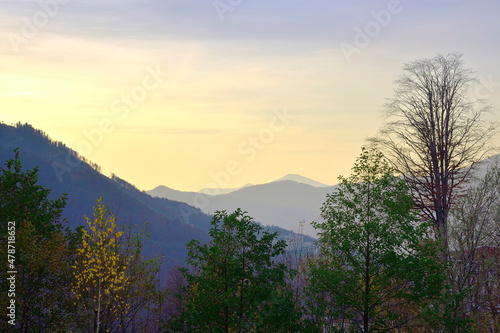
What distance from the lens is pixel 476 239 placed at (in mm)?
29875

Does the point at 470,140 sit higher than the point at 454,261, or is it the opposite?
the point at 470,140

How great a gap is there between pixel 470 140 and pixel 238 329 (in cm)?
2159

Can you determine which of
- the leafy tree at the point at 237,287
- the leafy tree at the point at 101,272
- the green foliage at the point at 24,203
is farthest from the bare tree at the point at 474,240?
the green foliage at the point at 24,203

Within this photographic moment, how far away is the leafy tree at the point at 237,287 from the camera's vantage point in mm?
22438

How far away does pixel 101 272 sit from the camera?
83.1 ft

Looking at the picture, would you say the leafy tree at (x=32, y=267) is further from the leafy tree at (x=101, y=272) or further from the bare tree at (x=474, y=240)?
the bare tree at (x=474, y=240)

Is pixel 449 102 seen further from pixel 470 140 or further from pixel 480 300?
pixel 480 300

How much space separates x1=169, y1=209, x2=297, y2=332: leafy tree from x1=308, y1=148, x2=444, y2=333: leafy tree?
2539mm

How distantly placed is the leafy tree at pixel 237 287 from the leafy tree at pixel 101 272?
3.83 m

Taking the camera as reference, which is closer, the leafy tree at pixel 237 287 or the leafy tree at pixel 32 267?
the leafy tree at pixel 237 287

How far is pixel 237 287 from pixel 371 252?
6.93 metres

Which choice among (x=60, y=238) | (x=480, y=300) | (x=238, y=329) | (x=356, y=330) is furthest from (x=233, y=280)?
(x=480, y=300)

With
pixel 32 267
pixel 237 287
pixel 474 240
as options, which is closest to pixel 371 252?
pixel 237 287

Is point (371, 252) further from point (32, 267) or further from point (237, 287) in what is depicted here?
point (32, 267)
